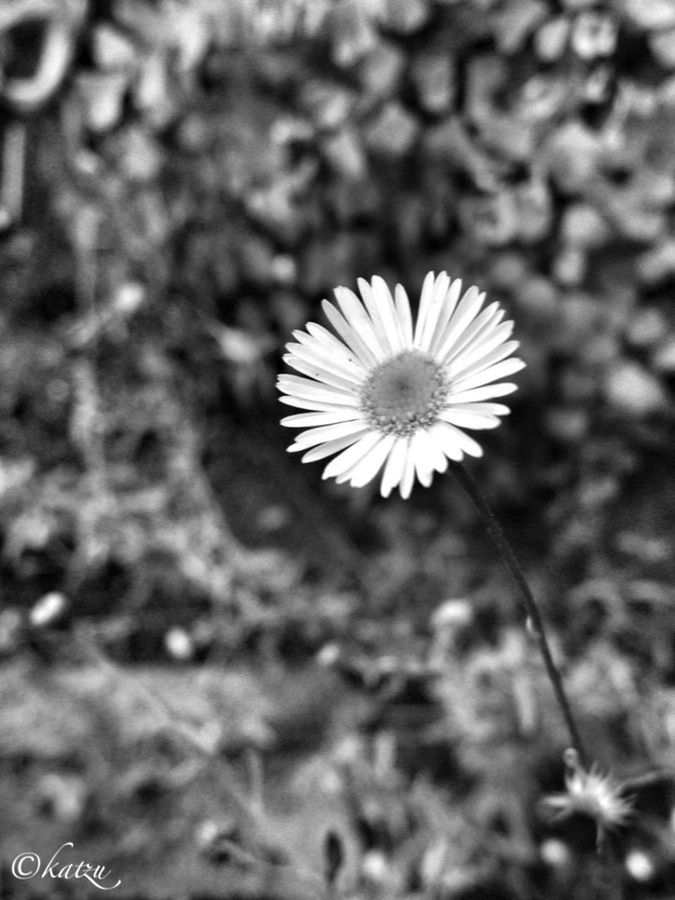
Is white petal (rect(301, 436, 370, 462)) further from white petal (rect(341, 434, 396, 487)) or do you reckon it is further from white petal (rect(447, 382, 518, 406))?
white petal (rect(447, 382, 518, 406))

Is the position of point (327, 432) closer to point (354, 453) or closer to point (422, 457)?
point (354, 453)

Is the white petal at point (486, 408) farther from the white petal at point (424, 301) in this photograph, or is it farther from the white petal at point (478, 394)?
the white petal at point (424, 301)

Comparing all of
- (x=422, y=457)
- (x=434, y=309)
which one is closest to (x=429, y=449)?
(x=422, y=457)

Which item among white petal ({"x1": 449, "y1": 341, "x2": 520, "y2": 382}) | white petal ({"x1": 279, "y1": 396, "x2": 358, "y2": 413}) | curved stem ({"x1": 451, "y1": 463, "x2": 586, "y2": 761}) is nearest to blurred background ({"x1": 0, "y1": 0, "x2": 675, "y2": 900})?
curved stem ({"x1": 451, "y1": 463, "x2": 586, "y2": 761})

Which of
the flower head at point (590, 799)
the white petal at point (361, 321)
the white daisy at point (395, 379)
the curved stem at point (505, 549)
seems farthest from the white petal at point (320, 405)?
the flower head at point (590, 799)

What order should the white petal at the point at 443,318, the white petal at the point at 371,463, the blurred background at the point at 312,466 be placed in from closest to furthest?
the white petal at the point at 371,463 → the white petal at the point at 443,318 → the blurred background at the point at 312,466

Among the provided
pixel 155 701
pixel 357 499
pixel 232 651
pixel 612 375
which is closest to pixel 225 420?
pixel 357 499
